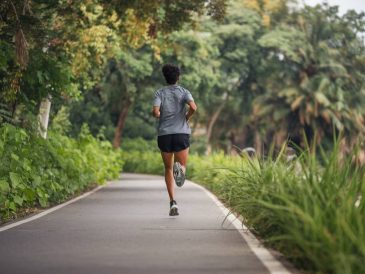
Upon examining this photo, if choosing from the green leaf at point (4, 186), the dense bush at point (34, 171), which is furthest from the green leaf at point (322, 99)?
the green leaf at point (4, 186)

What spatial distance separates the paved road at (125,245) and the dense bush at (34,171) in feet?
1.94

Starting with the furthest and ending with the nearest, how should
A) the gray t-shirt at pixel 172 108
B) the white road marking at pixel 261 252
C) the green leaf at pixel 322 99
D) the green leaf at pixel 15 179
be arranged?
the green leaf at pixel 322 99 → the gray t-shirt at pixel 172 108 → the green leaf at pixel 15 179 → the white road marking at pixel 261 252

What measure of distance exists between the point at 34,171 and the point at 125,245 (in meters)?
5.93

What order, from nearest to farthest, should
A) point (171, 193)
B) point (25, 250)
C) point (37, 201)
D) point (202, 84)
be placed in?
point (25, 250)
point (171, 193)
point (37, 201)
point (202, 84)

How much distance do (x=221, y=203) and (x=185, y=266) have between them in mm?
10023

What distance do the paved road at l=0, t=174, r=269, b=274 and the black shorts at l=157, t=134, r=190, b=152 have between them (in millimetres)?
1102

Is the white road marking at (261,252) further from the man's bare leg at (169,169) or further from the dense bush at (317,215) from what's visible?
the man's bare leg at (169,169)

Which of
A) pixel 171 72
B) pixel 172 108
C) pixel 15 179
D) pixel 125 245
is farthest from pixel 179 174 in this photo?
pixel 125 245

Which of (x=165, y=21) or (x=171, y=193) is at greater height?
(x=165, y=21)

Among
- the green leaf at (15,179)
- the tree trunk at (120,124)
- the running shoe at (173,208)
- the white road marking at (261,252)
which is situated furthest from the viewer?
the tree trunk at (120,124)

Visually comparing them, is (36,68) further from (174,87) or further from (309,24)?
(309,24)

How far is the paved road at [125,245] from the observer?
26.9 feet

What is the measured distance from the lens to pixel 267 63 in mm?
60906

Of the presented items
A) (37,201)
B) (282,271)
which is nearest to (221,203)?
(37,201)
